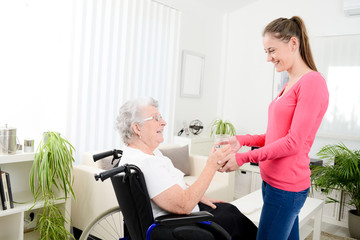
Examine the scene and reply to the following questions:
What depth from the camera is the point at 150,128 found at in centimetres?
169

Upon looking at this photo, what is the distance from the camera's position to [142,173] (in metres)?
1.43

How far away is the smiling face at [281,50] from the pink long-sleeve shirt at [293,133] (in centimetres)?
13

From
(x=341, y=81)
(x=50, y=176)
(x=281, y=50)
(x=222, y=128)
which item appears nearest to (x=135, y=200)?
(x=281, y=50)

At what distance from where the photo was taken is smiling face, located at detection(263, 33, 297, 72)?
4.94 ft

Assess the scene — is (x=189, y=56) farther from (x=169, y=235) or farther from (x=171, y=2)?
(x=169, y=235)

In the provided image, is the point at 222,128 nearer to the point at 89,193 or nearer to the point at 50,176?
the point at 89,193

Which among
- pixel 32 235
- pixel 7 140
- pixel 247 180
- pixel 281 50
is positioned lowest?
pixel 32 235

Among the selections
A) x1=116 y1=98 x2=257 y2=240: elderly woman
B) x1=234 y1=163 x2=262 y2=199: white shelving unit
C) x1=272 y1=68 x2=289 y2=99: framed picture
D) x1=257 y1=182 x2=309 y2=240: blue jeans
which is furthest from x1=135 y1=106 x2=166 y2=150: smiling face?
x1=272 y1=68 x2=289 y2=99: framed picture

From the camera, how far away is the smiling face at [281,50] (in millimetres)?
1504

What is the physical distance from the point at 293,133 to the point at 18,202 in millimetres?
2137

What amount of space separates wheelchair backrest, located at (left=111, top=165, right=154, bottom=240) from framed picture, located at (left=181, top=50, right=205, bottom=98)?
3.19 m

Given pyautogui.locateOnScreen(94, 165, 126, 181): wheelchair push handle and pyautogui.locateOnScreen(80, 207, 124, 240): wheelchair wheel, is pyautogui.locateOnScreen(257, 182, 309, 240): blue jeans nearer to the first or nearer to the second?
pyautogui.locateOnScreen(94, 165, 126, 181): wheelchair push handle

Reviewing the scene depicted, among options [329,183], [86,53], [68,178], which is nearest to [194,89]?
[86,53]

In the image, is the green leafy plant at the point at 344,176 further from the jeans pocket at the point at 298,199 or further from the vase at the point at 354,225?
the jeans pocket at the point at 298,199
